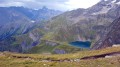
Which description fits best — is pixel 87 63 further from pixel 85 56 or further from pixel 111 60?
pixel 85 56

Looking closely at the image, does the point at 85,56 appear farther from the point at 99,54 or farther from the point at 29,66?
the point at 29,66

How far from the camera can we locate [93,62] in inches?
1304

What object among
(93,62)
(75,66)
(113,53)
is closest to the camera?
(75,66)

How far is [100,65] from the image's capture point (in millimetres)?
31359

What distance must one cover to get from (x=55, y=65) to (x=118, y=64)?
24.8 feet

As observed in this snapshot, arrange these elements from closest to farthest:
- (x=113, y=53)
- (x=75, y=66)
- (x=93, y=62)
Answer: (x=75, y=66) < (x=93, y=62) < (x=113, y=53)

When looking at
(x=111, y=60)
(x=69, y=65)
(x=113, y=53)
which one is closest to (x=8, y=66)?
(x=69, y=65)

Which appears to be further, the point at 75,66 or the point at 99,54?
the point at 99,54

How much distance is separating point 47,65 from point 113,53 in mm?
13333

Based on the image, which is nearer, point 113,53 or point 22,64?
point 22,64

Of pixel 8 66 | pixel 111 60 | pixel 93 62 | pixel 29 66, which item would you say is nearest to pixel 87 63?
pixel 93 62

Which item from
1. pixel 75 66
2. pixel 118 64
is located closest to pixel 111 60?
pixel 118 64

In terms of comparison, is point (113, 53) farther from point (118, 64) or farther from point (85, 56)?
point (118, 64)

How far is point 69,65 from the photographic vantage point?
3186 centimetres
